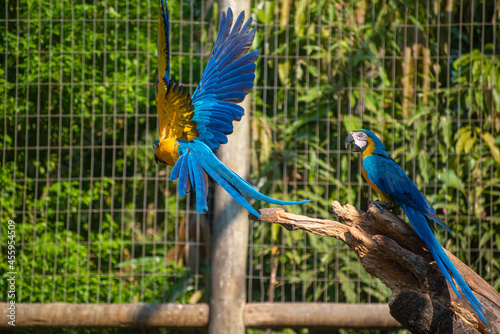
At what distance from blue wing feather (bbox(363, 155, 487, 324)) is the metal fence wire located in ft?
3.04

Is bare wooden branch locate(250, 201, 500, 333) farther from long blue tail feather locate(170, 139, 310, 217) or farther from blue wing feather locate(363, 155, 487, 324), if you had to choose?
long blue tail feather locate(170, 139, 310, 217)

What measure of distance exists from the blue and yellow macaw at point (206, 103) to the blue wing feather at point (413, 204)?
0.50 metres

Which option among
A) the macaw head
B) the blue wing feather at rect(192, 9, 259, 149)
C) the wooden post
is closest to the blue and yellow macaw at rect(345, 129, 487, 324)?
the macaw head

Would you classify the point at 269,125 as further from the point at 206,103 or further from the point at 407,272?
the point at 407,272

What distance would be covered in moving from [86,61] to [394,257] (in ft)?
6.99

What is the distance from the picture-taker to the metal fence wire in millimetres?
2771

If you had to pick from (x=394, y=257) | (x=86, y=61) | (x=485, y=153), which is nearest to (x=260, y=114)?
(x=86, y=61)

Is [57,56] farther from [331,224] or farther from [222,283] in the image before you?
[331,224]

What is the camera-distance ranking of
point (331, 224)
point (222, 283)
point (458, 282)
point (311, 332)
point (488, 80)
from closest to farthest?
point (458, 282)
point (331, 224)
point (222, 283)
point (488, 80)
point (311, 332)

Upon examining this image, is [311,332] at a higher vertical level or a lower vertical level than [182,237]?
lower

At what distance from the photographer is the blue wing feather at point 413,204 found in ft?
4.91

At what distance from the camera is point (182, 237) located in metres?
3.23

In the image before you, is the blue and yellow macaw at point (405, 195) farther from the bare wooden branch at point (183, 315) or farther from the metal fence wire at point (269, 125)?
the bare wooden branch at point (183, 315)

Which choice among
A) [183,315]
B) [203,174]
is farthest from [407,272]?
[183,315]
